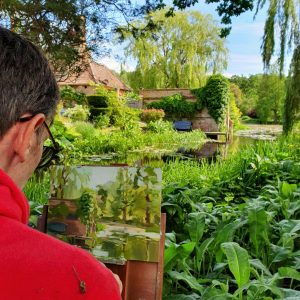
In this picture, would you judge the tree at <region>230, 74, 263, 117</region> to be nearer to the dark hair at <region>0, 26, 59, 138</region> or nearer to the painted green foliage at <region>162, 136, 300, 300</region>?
the painted green foliage at <region>162, 136, 300, 300</region>

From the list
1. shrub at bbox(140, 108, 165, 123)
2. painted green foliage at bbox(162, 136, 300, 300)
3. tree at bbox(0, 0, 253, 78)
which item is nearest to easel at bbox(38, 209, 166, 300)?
painted green foliage at bbox(162, 136, 300, 300)

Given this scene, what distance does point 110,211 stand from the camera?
1.13m

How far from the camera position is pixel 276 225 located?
2320 millimetres

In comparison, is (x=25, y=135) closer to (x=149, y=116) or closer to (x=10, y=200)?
(x=10, y=200)

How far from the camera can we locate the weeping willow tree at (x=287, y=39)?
7.05m

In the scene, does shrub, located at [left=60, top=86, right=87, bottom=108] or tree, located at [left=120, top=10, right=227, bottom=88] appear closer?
shrub, located at [left=60, top=86, right=87, bottom=108]

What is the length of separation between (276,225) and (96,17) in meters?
5.15

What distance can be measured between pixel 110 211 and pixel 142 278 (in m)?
0.19

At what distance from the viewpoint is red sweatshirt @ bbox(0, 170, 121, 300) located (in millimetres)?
526

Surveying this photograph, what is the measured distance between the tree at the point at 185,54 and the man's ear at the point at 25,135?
24.1 m

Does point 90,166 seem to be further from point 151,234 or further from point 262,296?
point 262,296

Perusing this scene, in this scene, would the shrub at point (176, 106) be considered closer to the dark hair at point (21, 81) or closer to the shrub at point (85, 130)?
the shrub at point (85, 130)

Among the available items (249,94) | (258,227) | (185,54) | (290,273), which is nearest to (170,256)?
(290,273)

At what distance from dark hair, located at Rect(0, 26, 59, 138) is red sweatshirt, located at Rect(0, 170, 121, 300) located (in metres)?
0.12
